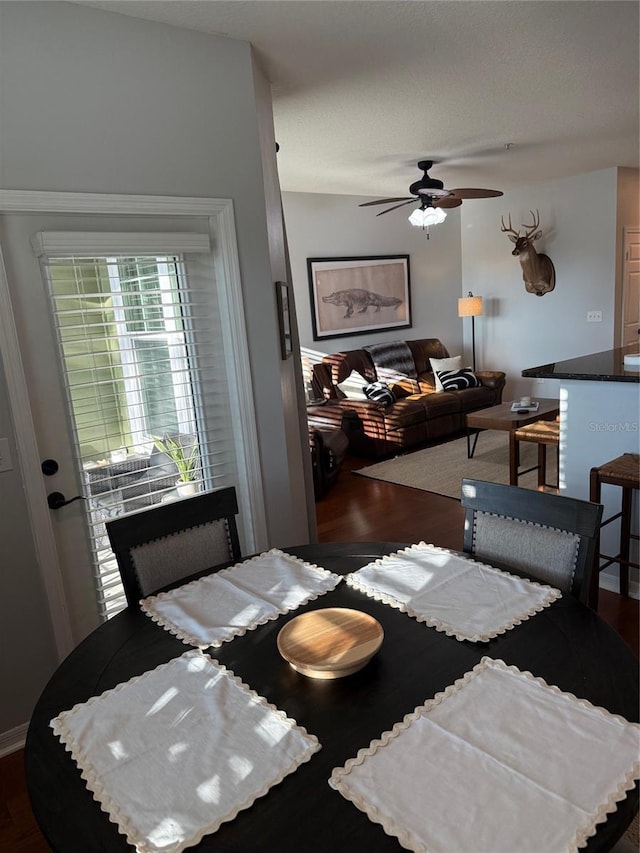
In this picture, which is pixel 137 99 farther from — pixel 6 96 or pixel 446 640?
pixel 446 640

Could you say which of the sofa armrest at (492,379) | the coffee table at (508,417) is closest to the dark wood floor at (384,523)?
the coffee table at (508,417)

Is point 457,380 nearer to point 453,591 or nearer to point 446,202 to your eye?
point 446,202

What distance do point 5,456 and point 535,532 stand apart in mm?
1852

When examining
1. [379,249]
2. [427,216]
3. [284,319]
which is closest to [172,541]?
[284,319]

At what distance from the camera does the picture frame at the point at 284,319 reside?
2773 millimetres

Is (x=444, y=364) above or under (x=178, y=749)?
above

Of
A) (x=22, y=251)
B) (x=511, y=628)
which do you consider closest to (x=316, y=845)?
(x=511, y=628)

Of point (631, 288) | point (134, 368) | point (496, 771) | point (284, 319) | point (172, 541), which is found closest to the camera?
point (496, 771)

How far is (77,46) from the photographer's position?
210 cm

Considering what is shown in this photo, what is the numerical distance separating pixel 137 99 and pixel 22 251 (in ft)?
2.44

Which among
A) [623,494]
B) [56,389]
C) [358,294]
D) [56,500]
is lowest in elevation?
[623,494]

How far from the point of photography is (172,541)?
6.64 ft

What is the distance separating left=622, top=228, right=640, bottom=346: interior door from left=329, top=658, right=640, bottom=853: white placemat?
20.7 feet

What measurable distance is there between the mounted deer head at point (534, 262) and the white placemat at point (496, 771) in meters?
6.37
